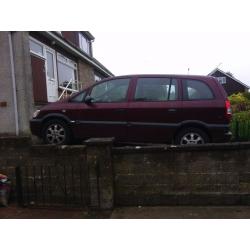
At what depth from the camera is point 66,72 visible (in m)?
13.7

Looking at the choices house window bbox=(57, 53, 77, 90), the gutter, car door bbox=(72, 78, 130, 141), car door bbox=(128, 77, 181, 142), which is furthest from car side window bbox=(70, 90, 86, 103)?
house window bbox=(57, 53, 77, 90)

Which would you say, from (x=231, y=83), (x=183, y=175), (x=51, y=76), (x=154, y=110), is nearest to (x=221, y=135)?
(x=183, y=175)

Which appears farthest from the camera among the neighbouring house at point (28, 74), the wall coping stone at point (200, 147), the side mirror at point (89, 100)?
the neighbouring house at point (28, 74)

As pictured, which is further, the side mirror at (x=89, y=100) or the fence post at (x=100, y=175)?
the side mirror at (x=89, y=100)

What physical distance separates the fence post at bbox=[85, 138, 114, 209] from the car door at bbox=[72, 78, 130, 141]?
30.5 inches

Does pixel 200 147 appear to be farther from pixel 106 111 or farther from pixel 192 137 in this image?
pixel 106 111

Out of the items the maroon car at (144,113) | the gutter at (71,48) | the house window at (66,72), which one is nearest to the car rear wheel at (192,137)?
the maroon car at (144,113)

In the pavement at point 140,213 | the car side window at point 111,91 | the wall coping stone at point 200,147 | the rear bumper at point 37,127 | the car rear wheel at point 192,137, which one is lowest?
the pavement at point 140,213

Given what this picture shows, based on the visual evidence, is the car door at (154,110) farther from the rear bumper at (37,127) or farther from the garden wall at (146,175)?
the rear bumper at (37,127)

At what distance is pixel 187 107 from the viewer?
565 centimetres

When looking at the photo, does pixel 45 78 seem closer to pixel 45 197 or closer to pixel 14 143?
pixel 14 143

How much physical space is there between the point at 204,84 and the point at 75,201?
3.21m

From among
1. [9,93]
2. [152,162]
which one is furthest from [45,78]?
[152,162]

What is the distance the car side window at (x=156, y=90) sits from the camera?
5820mm
